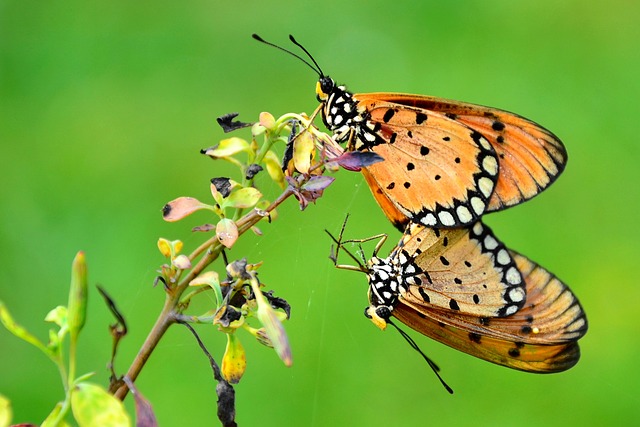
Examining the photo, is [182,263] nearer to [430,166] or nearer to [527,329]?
[430,166]

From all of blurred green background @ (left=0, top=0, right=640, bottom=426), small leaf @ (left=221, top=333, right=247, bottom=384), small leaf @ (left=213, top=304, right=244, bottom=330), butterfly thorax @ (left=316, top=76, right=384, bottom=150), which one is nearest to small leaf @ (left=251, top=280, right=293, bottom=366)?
small leaf @ (left=213, top=304, right=244, bottom=330)

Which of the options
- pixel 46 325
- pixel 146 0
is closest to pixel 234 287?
pixel 46 325

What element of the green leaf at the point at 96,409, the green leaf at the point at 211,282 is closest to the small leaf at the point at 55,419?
the green leaf at the point at 96,409

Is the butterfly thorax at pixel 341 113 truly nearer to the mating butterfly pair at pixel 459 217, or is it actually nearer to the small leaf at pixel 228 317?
the mating butterfly pair at pixel 459 217

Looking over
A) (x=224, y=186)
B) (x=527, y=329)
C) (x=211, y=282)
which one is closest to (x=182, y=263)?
(x=211, y=282)

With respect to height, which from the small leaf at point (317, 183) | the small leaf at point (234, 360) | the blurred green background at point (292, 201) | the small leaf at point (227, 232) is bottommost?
the blurred green background at point (292, 201)

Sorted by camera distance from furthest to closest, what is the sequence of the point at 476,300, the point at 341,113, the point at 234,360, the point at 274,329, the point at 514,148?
1. the point at 476,300
2. the point at 514,148
3. the point at 341,113
4. the point at 234,360
5. the point at 274,329
